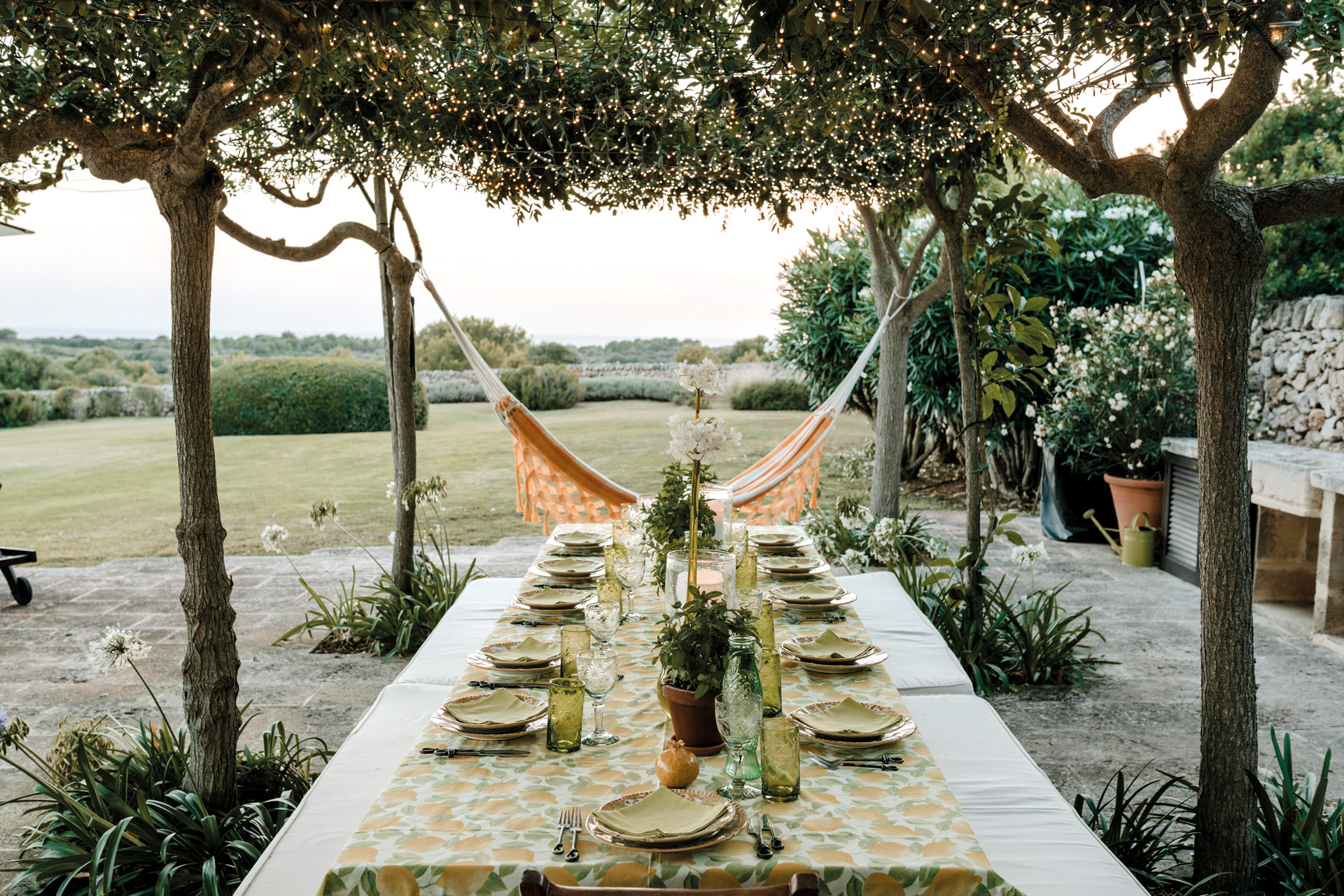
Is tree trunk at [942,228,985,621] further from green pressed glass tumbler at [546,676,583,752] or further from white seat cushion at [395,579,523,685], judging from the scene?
green pressed glass tumbler at [546,676,583,752]

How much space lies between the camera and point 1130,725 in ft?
8.50

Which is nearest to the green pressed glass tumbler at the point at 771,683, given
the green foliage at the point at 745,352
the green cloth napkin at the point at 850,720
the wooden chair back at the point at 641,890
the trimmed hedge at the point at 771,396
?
the green cloth napkin at the point at 850,720

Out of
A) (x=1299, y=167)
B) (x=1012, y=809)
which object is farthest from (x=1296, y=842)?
(x=1299, y=167)

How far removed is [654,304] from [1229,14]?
8.40m

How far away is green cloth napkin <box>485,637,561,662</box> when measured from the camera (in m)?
1.70

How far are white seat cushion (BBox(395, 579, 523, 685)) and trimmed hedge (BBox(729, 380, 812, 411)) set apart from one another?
21.2 ft

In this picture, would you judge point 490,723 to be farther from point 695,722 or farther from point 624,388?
point 624,388

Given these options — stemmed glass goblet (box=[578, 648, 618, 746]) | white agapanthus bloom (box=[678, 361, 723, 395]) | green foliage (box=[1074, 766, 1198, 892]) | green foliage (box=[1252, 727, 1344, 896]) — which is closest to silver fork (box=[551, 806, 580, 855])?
stemmed glass goblet (box=[578, 648, 618, 746])

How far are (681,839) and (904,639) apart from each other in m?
1.51

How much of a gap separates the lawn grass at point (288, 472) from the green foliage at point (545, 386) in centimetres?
21

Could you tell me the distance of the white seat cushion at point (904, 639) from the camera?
2.12m

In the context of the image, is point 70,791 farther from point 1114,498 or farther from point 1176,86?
point 1114,498

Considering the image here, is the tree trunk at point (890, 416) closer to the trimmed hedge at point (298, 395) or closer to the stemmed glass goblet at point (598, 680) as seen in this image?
the stemmed glass goblet at point (598, 680)

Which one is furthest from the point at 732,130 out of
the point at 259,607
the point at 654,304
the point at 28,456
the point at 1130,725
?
the point at 28,456
